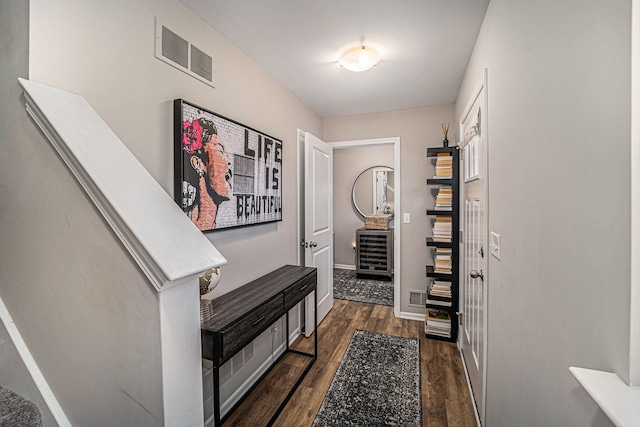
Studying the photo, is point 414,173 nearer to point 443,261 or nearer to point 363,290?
point 443,261

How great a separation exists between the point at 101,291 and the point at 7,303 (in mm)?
506

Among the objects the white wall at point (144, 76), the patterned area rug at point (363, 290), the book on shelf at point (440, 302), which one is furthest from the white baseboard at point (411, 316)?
the white wall at point (144, 76)

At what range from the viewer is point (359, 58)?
6.66ft

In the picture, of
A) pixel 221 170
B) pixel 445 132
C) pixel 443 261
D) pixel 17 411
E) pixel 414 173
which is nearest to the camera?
pixel 17 411

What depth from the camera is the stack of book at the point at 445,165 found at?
2820mm

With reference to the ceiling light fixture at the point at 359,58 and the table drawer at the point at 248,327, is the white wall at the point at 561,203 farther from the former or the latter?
the table drawer at the point at 248,327

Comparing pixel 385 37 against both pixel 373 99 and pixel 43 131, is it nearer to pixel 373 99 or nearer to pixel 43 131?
pixel 373 99

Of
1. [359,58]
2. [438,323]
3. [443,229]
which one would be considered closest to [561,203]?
[359,58]

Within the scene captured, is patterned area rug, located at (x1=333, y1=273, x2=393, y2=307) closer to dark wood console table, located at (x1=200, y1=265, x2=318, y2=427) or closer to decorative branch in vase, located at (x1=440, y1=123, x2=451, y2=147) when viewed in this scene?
dark wood console table, located at (x1=200, y1=265, x2=318, y2=427)

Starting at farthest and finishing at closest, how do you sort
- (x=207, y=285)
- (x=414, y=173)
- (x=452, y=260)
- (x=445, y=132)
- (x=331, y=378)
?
1. (x=414, y=173)
2. (x=445, y=132)
3. (x=452, y=260)
4. (x=331, y=378)
5. (x=207, y=285)

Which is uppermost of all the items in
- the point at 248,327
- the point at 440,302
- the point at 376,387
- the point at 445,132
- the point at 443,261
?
the point at 445,132

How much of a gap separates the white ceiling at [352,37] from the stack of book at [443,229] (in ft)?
4.21

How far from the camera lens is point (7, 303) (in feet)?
3.41

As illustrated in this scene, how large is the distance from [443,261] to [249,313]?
2.03 metres
